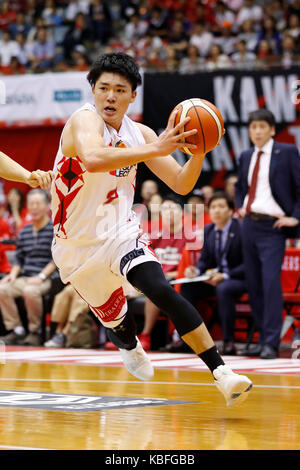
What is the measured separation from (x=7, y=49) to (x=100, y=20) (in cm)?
213

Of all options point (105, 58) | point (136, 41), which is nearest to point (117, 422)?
point (105, 58)

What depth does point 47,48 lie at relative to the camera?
58.1 ft

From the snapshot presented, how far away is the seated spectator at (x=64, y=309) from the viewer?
9352 mm

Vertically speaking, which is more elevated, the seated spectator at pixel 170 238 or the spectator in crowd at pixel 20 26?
the spectator in crowd at pixel 20 26

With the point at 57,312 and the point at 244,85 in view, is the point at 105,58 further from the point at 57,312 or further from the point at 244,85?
the point at 244,85

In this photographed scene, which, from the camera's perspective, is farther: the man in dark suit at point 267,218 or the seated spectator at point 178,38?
the seated spectator at point 178,38

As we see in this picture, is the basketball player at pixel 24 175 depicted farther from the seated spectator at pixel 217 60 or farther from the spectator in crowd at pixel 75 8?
the spectator in crowd at pixel 75 8

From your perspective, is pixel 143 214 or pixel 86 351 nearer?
pixel 86 351

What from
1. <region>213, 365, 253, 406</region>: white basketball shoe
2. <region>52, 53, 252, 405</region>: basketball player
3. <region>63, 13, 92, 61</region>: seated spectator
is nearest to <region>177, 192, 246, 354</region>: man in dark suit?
<region>52, 53, 252, 405</region>: basketball player

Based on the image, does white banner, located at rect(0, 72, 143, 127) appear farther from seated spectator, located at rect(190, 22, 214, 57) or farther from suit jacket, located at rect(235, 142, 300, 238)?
suit jacket, located at rect(235, 142, 300, 238)

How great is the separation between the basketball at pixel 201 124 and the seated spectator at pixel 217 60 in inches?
358

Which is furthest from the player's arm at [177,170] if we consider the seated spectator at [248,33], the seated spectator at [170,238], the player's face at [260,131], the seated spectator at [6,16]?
the seated spectator at [6,16]

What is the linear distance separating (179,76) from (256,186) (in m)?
5.61

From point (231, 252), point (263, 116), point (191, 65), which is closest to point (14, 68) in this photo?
point (191, 65)
